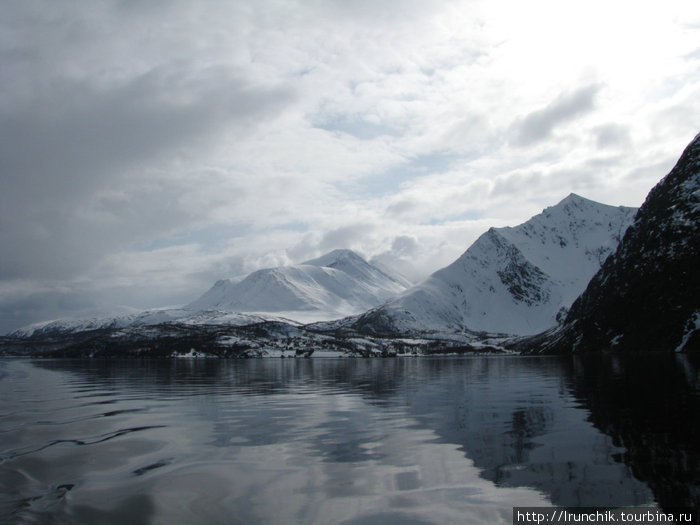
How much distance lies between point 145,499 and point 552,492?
18536mm

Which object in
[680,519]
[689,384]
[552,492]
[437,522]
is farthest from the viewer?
[689,384]

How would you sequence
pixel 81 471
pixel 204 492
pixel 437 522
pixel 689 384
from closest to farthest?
1. pixel 437 522
2. pixel 204 492
3. pixel 81 471
4. pixel 689 384

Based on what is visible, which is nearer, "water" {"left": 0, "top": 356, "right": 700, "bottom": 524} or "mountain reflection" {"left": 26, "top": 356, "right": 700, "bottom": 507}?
"water" {"left": 0, "top": 356, "right": 700, "bottom": 524}

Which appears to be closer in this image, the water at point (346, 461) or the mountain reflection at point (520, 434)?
the water at point (346, 461)

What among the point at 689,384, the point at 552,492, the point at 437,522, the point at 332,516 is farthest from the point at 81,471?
the point at 689,384

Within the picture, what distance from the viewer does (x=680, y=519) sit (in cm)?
1998

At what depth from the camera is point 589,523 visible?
2070 centimetres

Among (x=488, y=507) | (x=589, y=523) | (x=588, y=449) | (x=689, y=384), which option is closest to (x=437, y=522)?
(x=488, y=507)

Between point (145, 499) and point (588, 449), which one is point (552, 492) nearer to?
point (588, 449)

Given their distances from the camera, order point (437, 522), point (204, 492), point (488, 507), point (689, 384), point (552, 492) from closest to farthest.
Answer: point (437, 522), point (488, 507), point (552, 492), point (204, 492), point (689, 384)

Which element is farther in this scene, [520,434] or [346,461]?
[520,434]

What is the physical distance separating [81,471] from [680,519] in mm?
29391

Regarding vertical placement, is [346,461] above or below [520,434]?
above

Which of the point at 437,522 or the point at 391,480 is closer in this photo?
the point at 437,522
